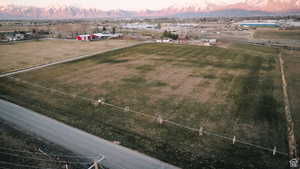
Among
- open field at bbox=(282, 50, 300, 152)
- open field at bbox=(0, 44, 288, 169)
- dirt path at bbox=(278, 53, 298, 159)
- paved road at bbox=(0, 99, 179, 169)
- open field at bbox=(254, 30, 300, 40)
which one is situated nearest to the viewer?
paved road at bbox=(0, 99, 179, 169)

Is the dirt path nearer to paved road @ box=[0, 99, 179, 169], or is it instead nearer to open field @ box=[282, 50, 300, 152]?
open field @ box=[282, 50, 300, 152]

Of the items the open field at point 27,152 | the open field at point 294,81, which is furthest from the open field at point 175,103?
the open field at point 27,152

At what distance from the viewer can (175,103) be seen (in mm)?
22719

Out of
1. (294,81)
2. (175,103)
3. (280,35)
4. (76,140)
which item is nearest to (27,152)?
(76,140)

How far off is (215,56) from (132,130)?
1500 inches

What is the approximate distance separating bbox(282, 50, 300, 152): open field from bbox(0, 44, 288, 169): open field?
1.33m

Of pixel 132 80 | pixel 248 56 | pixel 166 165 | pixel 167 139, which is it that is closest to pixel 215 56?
pixel 248 56

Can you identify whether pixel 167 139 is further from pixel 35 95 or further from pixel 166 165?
pixel 35 95

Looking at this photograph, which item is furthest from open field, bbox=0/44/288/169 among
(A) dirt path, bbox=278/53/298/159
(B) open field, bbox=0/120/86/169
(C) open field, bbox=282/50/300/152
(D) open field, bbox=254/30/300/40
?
(D) open field, bbox=254/30/300/40

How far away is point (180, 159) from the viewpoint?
13.6 m

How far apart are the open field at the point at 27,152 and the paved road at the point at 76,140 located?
0.64 metres

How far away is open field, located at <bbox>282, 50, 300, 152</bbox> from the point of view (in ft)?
63.5

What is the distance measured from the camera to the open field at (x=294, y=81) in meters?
19.4

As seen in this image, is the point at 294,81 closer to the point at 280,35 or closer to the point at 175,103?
the point at 175,103
